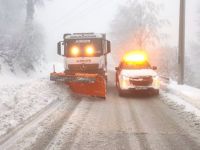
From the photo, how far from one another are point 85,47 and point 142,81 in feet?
17.8

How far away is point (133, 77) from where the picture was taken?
19.2m

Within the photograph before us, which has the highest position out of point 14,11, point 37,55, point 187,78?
point 14,11

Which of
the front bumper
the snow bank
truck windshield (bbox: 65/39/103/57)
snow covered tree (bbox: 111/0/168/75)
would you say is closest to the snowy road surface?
the snow bank

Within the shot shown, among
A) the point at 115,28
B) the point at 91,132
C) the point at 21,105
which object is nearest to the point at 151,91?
the point at 21,105

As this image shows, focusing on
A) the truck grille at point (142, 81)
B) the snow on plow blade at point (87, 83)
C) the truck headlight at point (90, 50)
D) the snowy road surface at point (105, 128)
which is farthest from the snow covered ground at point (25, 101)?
the truck grille at point (142, 81)

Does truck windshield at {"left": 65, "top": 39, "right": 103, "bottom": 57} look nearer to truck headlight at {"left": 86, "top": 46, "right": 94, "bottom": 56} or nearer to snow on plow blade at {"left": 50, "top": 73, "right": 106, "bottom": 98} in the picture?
truck headlight at {"left": 86, "top": 46, "right": 94, "bottom": 56}

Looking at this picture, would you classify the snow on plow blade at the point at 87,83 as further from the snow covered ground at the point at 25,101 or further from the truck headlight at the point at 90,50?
the truck headlight at the point at 90,50

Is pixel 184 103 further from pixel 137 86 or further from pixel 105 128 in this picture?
pixel 105 128

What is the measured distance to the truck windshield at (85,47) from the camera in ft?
76.8

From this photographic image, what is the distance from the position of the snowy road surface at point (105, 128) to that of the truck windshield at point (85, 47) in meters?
6.51

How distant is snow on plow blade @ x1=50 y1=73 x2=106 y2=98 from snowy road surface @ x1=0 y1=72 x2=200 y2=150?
1.99 m

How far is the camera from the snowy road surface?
1017 centimetres

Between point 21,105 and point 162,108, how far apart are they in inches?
202

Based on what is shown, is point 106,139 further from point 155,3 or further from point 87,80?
point 155,3
